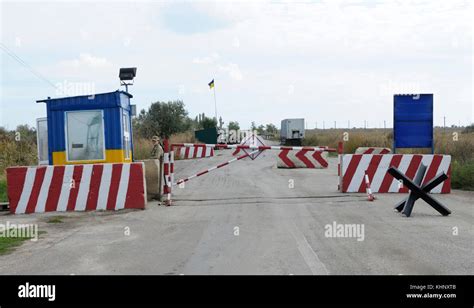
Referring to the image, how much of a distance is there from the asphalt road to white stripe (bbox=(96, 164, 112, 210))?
478 mm

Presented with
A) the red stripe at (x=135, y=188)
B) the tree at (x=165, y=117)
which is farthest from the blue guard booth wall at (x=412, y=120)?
the tree at (x=165, y=117)

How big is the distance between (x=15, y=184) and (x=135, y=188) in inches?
113

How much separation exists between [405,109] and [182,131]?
43388 millimetres

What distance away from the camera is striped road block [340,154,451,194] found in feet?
52.5

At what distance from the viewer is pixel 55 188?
13375 mm

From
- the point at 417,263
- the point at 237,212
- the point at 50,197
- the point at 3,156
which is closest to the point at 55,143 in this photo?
the point at 50,197

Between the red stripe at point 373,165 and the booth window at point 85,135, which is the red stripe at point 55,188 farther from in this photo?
the red stripe at point 373,165

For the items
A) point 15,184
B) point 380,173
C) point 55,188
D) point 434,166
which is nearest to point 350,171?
point 380,173

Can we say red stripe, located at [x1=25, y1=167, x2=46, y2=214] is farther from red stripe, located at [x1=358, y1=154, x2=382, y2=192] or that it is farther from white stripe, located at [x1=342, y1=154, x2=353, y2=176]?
red stripe, located at [x1=358, y1=154, x2=382, y2=192]

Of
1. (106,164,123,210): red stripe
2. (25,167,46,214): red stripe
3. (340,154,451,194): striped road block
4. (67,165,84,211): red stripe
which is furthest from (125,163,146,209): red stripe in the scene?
(340,154,451,194): striped road block
